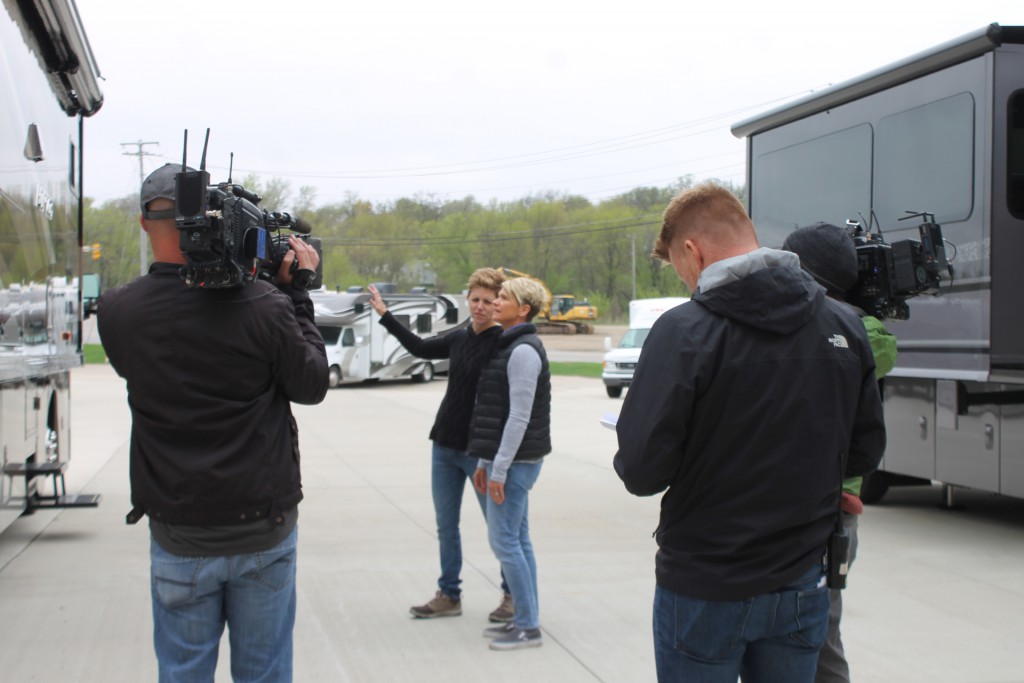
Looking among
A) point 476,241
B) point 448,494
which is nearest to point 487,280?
point 448,494

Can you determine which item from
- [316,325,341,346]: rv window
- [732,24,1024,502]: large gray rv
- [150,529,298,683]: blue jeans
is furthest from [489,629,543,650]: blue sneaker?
[316,325,341,346]: rv window

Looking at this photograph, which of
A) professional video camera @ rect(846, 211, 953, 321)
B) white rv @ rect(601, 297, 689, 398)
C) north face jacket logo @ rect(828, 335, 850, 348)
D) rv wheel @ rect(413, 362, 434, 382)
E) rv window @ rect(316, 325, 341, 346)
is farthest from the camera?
rv wheel @ rect(413, 362, 434, 382)

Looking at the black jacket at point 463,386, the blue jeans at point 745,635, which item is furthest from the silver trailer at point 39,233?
the blue jeans at point 745,635

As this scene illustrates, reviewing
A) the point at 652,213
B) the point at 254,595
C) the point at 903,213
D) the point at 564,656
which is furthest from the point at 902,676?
the point at 652,213

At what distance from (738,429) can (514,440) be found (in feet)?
8.15

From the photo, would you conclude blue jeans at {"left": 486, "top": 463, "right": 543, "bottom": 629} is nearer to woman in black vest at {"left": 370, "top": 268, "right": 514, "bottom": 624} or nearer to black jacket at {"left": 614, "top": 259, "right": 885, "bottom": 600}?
woman in black vest at {"left": 370, "top": 268, "right": 514, "bottom": 624}

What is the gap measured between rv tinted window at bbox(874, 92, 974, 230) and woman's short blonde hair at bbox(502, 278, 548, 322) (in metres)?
4.72

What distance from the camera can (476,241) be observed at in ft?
204

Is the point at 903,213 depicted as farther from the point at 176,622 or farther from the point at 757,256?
the point at 176,622

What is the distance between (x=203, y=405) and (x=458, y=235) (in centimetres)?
5831

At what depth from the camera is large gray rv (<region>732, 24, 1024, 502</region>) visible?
799cm

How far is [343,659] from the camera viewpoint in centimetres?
504

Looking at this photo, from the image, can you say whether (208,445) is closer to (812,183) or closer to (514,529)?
(514,529)

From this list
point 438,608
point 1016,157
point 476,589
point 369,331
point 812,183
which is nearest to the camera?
point 438,608
